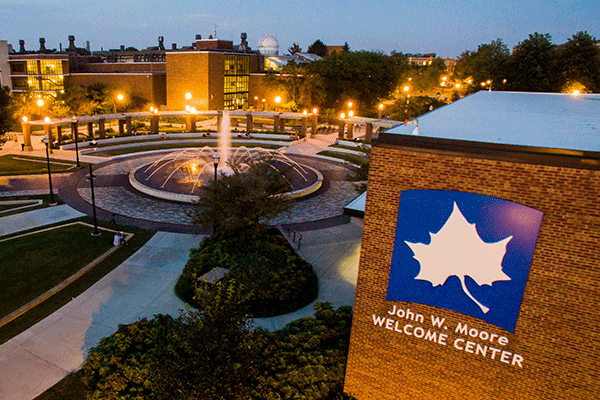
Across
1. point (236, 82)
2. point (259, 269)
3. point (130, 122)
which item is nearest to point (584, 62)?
point (236, 82)

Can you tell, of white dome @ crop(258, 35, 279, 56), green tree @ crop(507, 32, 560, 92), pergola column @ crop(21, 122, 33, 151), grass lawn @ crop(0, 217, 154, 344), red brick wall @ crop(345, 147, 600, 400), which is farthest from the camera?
white dome @ crop(258, 35, 279, 56)

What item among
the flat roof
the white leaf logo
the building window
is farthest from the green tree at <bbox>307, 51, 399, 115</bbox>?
the white leaf logo

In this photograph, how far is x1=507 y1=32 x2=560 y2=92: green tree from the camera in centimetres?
6100

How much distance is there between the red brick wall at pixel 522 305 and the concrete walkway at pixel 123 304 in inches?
223

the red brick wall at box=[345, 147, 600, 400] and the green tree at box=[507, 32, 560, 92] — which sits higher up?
the green tree at box=[507, 32, 560, 92]

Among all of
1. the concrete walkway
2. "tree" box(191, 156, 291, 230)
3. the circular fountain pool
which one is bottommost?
the concrete walkway

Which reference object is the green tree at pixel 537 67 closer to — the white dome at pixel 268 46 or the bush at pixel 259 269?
the white dome at pixel 268 46

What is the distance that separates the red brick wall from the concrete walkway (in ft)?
18.6

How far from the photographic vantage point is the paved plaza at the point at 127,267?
12.0 meters

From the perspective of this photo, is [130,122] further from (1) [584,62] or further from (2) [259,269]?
(1) [584,62]

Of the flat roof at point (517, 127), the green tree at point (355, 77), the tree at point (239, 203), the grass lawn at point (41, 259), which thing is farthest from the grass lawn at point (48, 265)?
the green tree at point (355, 77)

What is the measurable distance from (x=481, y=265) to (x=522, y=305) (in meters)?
1.05

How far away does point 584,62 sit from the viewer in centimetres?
5722

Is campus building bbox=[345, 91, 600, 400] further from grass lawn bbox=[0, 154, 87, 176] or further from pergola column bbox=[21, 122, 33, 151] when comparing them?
pergola column bbox=[21, 122, 33, 151]
